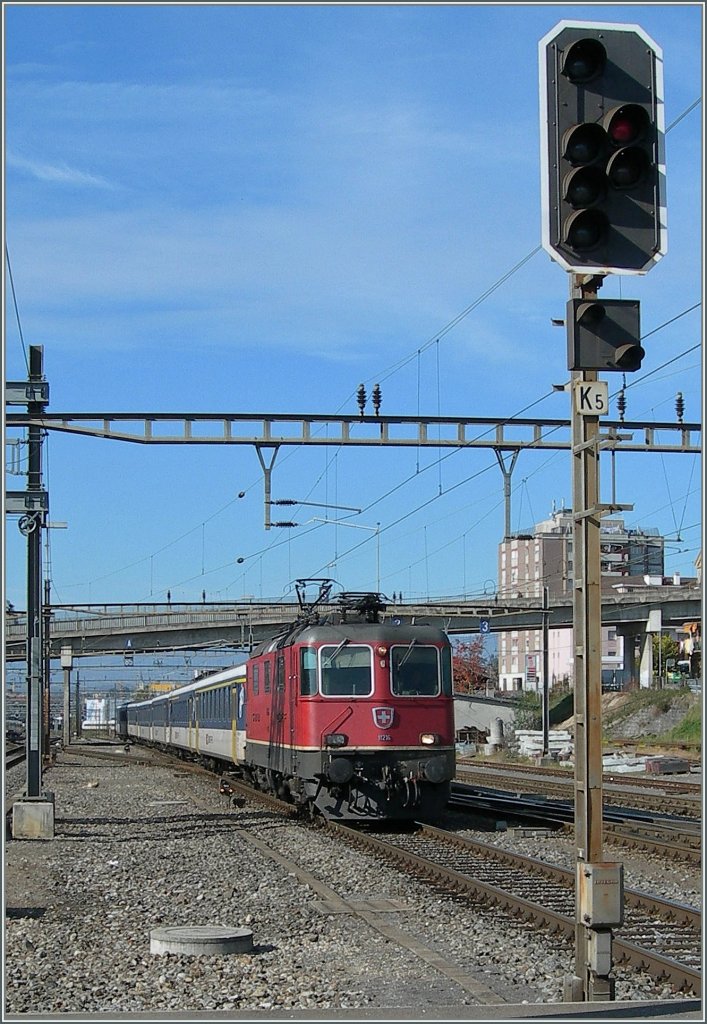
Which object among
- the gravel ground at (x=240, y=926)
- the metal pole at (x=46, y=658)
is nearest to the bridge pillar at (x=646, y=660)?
the metal pole at (x=46, y=658)

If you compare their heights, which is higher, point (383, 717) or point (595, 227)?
point (595, 227)

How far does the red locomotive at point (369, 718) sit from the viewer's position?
1831 centimetres

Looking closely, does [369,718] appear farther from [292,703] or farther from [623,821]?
[623,821]

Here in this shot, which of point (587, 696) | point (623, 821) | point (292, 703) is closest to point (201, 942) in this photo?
point (587, 696)

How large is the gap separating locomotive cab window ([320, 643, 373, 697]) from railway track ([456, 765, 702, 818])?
6118 mm

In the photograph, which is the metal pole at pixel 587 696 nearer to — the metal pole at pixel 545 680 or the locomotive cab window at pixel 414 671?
the locomotive cab window at pixel 414 671

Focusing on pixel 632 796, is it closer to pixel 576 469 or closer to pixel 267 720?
pixel 267 720

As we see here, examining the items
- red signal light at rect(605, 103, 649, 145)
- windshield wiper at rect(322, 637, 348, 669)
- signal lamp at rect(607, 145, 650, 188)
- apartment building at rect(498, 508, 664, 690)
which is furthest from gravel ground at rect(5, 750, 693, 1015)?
apartment building at rect(498, 508, 664, 690)

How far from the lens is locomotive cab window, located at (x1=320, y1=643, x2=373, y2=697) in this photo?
1873 centimetres

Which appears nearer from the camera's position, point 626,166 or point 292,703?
point 626,166

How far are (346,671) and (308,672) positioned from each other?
56 centimetres

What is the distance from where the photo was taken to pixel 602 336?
6918 millimetres

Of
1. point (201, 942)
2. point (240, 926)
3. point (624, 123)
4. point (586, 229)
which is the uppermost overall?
point (624, 123)

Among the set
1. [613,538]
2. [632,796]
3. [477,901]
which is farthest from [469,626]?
[477,901]
